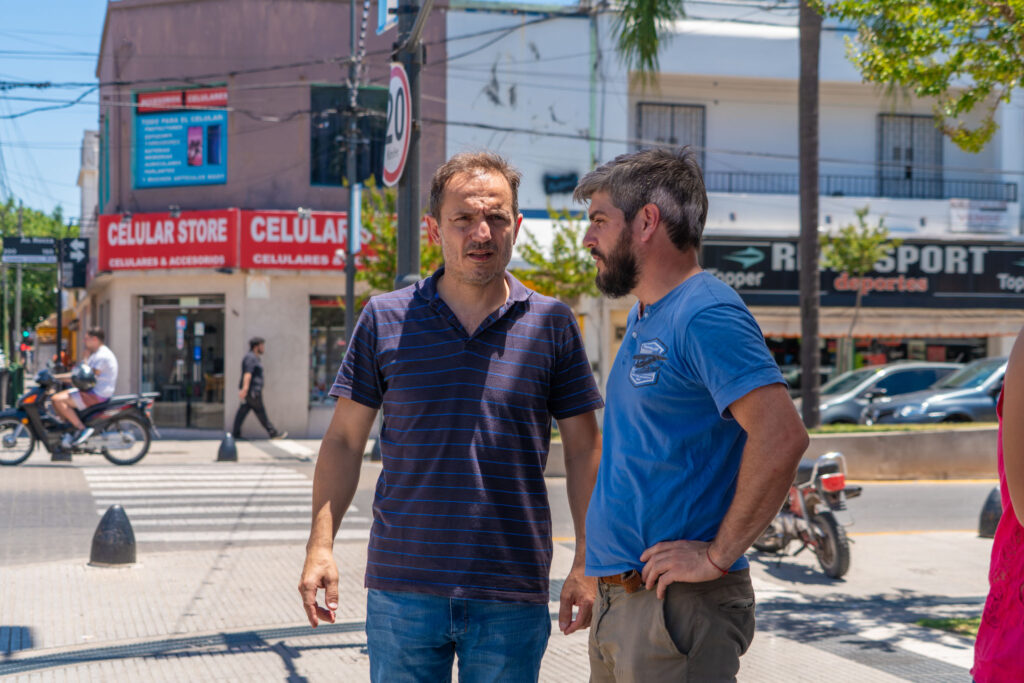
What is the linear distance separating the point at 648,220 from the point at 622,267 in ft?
0.45

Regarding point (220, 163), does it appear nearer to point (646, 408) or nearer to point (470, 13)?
point (470, 13)

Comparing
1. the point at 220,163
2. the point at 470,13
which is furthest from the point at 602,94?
the point at 220,163

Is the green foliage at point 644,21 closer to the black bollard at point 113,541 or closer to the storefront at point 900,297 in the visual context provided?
the black bollard at point 113,541

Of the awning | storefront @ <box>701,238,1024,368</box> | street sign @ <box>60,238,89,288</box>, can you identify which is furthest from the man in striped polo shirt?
street sign @ <box>60,238,89,288</box>

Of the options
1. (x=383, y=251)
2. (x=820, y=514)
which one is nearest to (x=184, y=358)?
(x=383, y=251)

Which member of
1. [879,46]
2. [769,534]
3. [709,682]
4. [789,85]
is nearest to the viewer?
[709,682]

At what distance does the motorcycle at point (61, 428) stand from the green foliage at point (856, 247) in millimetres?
15027

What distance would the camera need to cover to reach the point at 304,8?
2412cm

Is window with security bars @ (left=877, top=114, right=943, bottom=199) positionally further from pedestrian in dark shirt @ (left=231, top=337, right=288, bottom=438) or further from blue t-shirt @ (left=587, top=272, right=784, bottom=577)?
blue t-shirt @ (left=587, top=272, right=784, bottom=577)

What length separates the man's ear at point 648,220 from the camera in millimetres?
2805

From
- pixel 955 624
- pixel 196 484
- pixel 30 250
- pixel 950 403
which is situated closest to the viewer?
pixel 955 624

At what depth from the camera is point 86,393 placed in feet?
49.6

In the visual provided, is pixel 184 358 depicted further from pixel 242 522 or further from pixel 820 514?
pixel 820 514

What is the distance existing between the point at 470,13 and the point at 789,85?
300 inches
